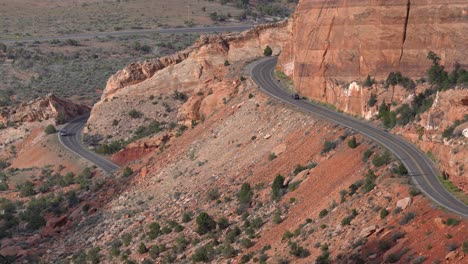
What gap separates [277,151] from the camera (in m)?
62.6

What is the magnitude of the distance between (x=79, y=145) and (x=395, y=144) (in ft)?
127

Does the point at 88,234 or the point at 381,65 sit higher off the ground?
the point at 381,65

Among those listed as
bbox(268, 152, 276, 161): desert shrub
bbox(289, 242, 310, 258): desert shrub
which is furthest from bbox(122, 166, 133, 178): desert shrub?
bbox(289, 242, 310, 258): desert shrub

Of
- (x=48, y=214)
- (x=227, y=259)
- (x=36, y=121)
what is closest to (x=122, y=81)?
(x=36, y=121)

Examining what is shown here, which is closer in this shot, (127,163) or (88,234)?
(88,234)

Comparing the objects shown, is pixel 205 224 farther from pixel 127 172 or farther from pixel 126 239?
pixel 127 172

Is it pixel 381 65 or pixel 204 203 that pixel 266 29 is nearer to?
pixel 381 65

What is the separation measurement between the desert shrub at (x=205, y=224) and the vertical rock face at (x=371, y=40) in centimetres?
1279

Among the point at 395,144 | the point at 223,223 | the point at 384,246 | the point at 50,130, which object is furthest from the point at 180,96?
the point at 384,246

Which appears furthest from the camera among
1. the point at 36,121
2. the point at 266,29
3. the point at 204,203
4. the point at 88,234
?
the point at 36,121

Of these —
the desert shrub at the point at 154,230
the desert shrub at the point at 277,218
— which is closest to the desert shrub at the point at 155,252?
the desert shrub at the point at 154,230

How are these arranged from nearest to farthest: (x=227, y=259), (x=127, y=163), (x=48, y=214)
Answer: (x=227, y=259) → (x=48, y=214) → (x=127, y=163)

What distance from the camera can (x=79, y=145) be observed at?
8900cm

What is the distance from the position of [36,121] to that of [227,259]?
1875 inches
